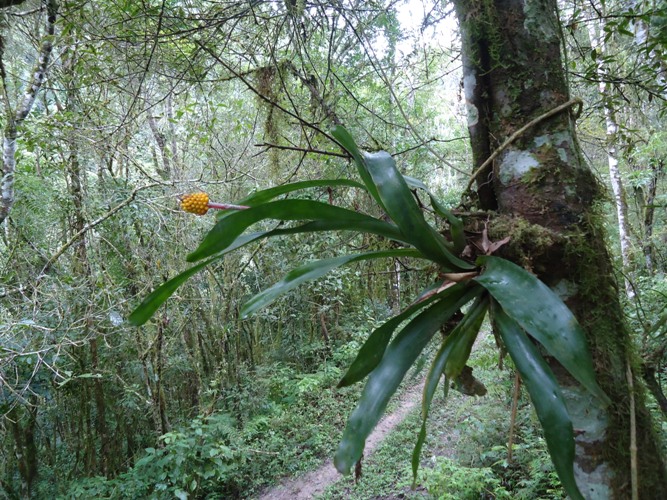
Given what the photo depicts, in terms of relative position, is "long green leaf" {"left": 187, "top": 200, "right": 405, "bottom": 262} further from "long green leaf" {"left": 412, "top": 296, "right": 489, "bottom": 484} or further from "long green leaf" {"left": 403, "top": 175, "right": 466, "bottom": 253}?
"long green leaf" {"left": 412, "top": 296, "right": 489, "bottom": 484}

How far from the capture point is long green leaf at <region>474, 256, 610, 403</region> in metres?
0.58

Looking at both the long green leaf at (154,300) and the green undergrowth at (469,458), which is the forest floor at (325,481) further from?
the long green leaf at (154,300)

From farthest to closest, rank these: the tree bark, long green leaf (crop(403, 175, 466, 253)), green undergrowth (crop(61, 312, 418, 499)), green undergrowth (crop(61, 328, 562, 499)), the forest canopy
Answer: green undergrowth (crop(61, 312, 418, 499)) → the tree bark → green undergrowth (crop(61, 328, 562, 499)) → long green leaf (crop(403, 175, 466, 253)) → the forest canopy

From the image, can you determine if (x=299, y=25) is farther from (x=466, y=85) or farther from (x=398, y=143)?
(x=398, y=143)

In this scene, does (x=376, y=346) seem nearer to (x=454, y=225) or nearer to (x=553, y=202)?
(x=454, y=225)

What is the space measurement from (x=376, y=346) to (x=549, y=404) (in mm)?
337

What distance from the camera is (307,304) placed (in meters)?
6.32

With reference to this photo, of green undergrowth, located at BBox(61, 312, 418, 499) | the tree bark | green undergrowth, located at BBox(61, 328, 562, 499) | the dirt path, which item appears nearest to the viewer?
green undergrowth, located at BBox(61, 328, 562, 499)

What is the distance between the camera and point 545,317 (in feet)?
2.05

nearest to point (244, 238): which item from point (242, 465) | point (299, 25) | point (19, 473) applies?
point (299, 25)

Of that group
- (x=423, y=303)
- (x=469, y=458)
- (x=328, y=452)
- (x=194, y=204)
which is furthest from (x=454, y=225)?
(x=328, y=452)

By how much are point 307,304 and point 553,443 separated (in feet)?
19.1

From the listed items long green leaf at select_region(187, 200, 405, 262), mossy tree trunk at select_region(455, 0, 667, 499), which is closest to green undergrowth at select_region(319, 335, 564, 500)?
mossy tree trunk at select_region(455, 0, 667, 499)

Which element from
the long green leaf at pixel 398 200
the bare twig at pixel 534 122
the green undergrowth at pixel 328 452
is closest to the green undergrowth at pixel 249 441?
the green undergrowth at pixel 328 452
